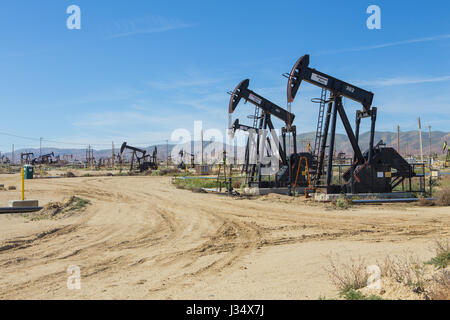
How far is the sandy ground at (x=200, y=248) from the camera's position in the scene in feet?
15.0

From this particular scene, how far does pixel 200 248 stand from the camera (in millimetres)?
6910

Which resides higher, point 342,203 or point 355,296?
point 342,203

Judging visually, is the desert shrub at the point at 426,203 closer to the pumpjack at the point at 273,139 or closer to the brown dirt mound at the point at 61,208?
the pumpjack at the point at 273,139

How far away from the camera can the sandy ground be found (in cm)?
457

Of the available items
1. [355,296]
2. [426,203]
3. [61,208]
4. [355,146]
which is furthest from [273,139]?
[355,296]

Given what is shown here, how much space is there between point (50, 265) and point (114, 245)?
152cm

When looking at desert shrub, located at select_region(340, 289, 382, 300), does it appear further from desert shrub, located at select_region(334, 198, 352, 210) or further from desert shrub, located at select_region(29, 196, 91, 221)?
desert shrub, located at select_region(334, 198, 352, 210)

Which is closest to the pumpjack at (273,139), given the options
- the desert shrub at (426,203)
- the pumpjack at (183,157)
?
the desert shrub at (426,203)

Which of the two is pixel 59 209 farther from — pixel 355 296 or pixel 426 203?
pixel 426 203

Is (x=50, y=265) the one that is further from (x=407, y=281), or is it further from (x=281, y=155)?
(x=281, y=155)

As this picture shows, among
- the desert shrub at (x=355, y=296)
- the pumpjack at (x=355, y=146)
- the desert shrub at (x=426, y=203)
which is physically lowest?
the desert shrub at (x=355, y=296)

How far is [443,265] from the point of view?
16.6 feet
